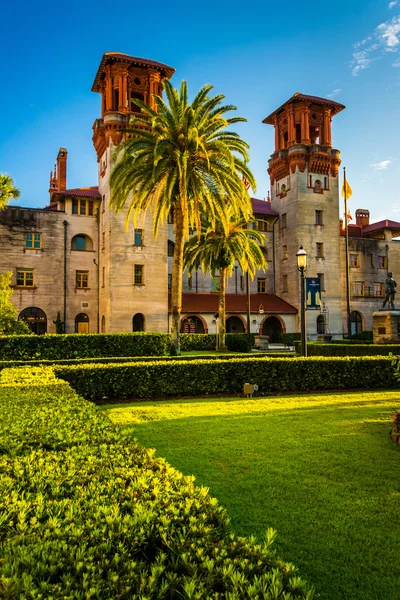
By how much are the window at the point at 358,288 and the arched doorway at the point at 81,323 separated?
30.9 meters

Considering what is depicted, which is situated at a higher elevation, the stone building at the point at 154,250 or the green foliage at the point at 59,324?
the stone building at the point at 154,250

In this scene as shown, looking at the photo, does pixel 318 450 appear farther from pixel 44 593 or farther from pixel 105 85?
pixel 105 85

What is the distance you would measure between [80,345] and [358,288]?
125ft

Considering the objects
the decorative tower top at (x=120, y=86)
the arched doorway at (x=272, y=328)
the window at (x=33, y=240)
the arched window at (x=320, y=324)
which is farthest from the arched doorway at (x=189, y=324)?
the decorative tower top at (x=120, y=86)

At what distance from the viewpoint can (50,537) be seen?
2578 mm

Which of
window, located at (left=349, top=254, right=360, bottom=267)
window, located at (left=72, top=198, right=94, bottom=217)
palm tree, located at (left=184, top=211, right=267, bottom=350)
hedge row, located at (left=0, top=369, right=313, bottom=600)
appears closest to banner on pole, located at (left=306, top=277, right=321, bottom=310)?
palm tree, located at (left=184, top=211, right=267, bottom=350)

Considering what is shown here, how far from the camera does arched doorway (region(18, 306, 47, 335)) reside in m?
39.7

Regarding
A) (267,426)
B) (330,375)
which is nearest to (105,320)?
(330,375)

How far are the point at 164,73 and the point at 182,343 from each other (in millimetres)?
24666

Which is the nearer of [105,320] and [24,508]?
[24,508]

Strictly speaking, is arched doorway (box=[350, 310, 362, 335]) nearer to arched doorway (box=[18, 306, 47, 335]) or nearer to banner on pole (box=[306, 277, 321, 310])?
banner on pole (box=[306, 277, 321, 310])

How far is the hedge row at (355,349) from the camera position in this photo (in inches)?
880

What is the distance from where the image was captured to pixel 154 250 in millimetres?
39562

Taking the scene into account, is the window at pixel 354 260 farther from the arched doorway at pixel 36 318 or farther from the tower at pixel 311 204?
the arched doorway at pixel 36 318
